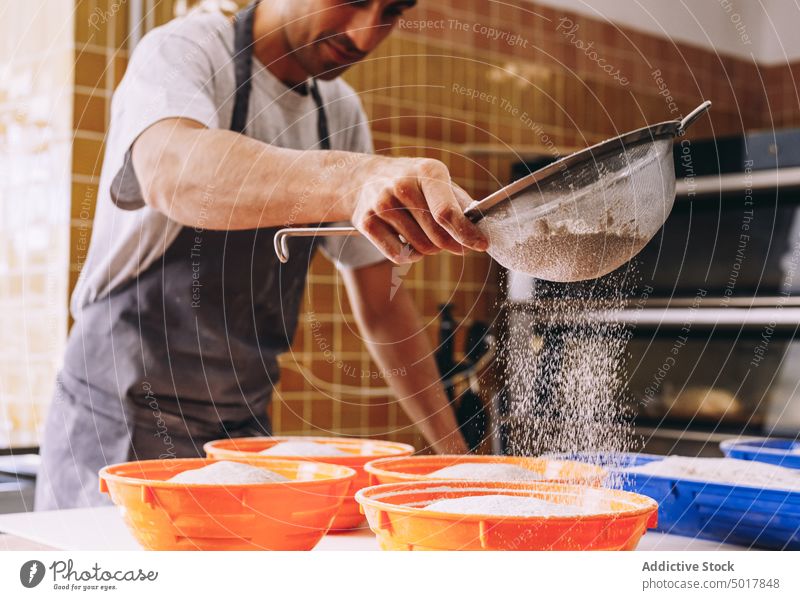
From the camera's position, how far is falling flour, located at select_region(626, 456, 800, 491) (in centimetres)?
49

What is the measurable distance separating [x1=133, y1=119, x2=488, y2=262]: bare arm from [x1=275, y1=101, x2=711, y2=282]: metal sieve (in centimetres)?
2

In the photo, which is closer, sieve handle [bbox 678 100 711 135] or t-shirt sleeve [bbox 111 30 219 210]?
sieve handle [bbox 678 100 711 135]

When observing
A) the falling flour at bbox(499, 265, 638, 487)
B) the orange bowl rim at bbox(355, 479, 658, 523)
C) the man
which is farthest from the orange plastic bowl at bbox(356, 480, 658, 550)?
the man

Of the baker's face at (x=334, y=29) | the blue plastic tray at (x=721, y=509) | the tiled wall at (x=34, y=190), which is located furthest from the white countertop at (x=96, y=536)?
the tiled wall at (x=34, y=190)

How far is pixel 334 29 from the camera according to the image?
0.72 m

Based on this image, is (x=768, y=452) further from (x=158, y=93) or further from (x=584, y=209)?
(x=158, y=93)

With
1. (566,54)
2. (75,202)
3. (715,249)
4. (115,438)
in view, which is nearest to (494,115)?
(566,54)

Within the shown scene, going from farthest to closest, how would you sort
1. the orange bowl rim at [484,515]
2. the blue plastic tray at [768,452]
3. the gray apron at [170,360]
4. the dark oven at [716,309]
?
the dark oven at [716,309], the gray apron at [170,360], the blue plastic tray at [768,452], the orange bowl rim at [484,515]

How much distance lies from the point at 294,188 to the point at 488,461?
20cm

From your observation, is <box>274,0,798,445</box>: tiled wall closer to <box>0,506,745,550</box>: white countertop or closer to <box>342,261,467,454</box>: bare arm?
<box>342,261,467,454</box>: bare arm

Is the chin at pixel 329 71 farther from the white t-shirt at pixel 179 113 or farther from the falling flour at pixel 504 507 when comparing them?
the falling flour at pixel 504 507

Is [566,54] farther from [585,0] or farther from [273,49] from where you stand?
[273,49]

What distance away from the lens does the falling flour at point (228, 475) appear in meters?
0.44

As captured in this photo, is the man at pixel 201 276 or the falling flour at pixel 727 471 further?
the man at pixel 201 276
